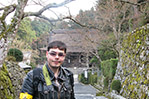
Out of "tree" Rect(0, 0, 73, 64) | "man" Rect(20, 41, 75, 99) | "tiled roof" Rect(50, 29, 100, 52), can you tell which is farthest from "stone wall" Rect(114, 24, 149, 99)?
"tiled roof" Rect(50, 29, 100, 52)

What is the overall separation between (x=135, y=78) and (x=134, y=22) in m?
5.40

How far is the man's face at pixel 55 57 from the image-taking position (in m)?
2.06

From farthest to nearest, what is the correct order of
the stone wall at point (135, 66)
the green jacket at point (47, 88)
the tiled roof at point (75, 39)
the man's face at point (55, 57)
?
the tiled roof at point (75, 39) < the stone wall at point (135, 66) < the man's face at point (55, 57) < the green jacket at point (47, 88)

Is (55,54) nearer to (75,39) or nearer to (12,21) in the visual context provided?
(12,21)

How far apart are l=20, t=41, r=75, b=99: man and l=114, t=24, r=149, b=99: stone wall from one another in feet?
15.1

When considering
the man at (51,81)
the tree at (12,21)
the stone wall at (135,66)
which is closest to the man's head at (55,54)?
the man at (51,81)

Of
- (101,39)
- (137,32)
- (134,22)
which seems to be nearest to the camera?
(137,32)

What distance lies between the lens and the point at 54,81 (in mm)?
2037

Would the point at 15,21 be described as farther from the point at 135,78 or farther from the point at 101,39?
the point at 101,39

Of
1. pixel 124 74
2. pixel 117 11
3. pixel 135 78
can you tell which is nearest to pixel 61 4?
pixel 135 78

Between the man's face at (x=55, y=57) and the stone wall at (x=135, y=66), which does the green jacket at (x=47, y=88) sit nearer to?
the man's face at (x=55, y=57)

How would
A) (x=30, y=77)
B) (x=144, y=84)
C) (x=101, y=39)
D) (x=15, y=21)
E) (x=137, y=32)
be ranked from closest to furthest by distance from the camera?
(x=30, y=77) < (x=15, y=21) < (x=144, y=84) < (x=137, y=32) < (x=101, y=39)

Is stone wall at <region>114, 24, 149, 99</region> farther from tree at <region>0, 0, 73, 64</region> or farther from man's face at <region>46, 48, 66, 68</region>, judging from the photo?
man's face at <region>46, 48, 66, 68</region>

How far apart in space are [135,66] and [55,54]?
21.1 feet
